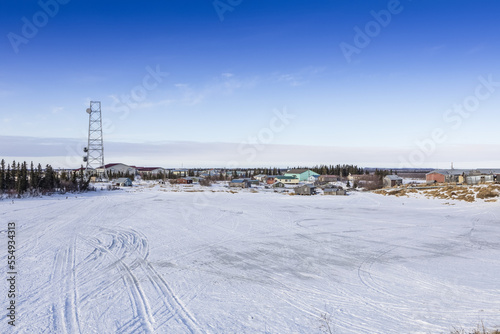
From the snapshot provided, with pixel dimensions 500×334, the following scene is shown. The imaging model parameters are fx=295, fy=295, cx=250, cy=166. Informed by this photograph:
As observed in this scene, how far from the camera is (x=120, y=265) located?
9.39 m

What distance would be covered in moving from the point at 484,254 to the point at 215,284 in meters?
10.3

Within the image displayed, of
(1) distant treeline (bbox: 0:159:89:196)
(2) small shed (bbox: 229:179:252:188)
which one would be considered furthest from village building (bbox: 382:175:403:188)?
(1) distant treeline (bbox: 0:159:89:196)

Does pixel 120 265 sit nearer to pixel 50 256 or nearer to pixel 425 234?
pixel 50 256

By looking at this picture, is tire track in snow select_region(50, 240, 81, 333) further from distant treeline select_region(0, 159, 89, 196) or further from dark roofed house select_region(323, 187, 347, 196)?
dark roofed house select_region(323, 187, 347, 196)

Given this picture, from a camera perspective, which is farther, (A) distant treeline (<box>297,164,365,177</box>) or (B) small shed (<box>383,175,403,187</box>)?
(A) distant treeline (<box>297,164,365,177</box>)

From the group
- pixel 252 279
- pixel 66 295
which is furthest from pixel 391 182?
pixel 66 295

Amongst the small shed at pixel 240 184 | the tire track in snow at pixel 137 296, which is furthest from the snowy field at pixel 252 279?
the small shed at pixel 240 184

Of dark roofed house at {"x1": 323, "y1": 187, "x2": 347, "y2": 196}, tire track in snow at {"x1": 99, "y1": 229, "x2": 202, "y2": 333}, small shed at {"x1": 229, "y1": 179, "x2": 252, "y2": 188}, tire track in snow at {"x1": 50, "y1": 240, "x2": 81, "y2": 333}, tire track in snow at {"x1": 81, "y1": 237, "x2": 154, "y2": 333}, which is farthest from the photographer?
small shed at {"x1": 229, "y1": 179, "x2": 252, "y2": 188}

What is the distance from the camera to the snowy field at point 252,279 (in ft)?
19.6

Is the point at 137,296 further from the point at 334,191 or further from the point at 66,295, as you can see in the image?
the point at 334,191

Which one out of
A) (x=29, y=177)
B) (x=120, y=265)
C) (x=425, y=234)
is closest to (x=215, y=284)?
(x=120, y=265)

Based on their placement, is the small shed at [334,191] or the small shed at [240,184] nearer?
the small shed at [334,191]

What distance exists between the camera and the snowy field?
5.97m

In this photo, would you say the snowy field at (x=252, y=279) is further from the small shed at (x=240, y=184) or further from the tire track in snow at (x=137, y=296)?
the small shed at (x=240, y=184)
